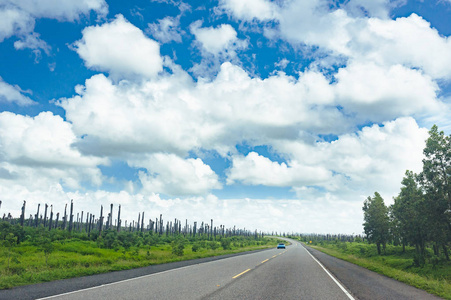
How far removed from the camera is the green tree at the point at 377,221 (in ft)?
188

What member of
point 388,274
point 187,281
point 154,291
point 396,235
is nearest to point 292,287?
point 187,281

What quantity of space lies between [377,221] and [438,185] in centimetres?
2830

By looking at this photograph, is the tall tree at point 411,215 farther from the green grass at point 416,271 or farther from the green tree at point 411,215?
the green grass at point 416,271

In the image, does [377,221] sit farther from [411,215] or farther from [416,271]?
[416,271]

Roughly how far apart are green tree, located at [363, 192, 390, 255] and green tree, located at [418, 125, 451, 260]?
23.1m

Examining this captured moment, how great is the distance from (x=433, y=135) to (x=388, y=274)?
24.2m

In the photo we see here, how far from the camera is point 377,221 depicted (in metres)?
58.2

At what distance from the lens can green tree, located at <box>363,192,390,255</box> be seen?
57438 mm

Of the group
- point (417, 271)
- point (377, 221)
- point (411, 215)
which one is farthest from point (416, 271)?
point (377, 221)

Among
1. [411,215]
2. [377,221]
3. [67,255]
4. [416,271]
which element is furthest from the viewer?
[377,221]

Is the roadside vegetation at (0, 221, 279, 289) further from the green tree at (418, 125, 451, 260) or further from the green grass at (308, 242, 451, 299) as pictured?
the green tree at (418, 125, 451, 260)

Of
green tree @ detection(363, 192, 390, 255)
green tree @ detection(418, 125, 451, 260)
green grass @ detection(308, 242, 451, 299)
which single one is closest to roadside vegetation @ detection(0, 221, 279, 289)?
green grass @ detection(308, 242, 451, 299)

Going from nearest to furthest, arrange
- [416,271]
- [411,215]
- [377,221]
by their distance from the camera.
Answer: [416,271] < [411,215] < [377,221]

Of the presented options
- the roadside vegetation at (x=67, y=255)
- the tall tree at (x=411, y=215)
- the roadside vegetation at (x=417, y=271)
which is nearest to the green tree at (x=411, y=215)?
the tall tree at (x=411, y=215)
